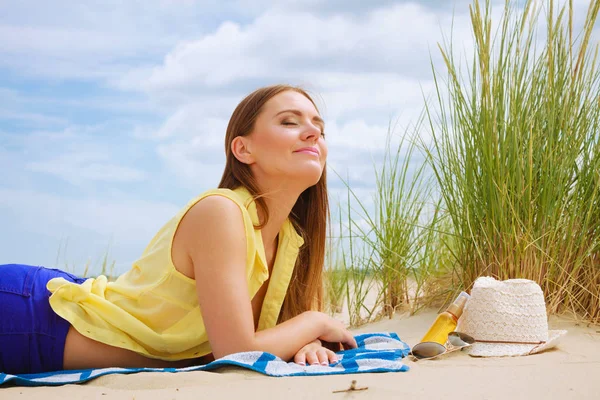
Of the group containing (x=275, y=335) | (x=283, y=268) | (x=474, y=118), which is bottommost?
(x=275, y=335)

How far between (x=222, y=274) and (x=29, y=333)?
80 centimetres

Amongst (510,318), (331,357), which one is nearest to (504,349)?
(510,318)

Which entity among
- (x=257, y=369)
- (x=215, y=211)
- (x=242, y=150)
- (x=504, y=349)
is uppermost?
(x=242, y=150)

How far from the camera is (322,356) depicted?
2.33m

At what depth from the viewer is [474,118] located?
11.3 ft

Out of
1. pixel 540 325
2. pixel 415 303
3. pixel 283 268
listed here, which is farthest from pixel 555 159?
pixel 283 268

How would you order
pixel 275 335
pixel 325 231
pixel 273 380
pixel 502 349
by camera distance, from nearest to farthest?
pixel 273 380
pixel 275 335
pixel 502 349
pixel 325 231

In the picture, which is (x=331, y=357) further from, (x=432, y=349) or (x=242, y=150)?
(x=242, y=150)

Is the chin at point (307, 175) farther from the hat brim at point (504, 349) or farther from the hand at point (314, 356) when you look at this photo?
the hat brim at point (504, 349)

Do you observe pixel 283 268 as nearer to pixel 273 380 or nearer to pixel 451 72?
pixel 273 380

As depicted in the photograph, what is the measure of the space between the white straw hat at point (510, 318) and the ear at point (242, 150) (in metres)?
1.13

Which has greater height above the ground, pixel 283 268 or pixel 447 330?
pixel 283 268

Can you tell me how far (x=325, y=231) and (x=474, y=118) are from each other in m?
1.11

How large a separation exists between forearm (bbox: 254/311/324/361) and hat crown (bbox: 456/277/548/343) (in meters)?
0.76
